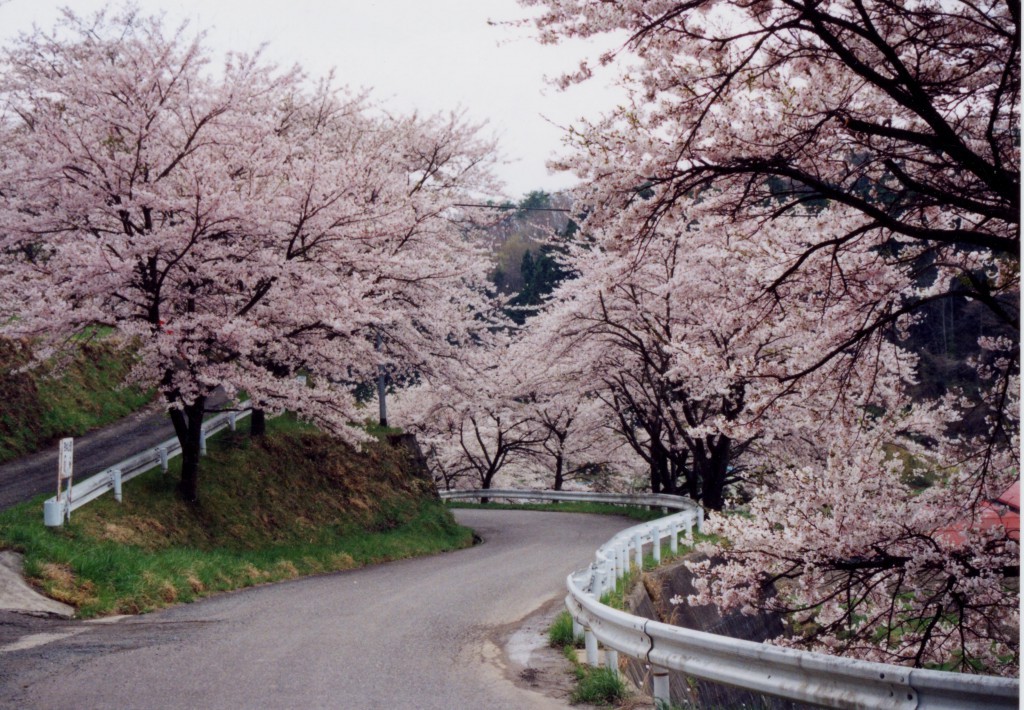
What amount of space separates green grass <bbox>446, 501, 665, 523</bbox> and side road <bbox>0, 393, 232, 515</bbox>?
14.1m

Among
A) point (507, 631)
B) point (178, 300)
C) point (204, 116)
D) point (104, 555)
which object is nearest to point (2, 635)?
point (104, 555)

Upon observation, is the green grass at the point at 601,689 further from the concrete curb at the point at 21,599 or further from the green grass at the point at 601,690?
the concrete curb at the point at 21,599

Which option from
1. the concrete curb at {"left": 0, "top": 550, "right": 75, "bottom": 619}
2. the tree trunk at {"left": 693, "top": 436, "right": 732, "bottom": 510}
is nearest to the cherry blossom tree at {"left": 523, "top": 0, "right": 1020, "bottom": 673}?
the concrete curb at {"left": 0, "top": 550, "right": 75, "bottom": 619}

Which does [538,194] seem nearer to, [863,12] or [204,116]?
[204,116]

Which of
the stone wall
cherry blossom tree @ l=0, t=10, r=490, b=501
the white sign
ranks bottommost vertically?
the stone wall

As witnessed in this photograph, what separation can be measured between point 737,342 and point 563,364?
16.5 metres

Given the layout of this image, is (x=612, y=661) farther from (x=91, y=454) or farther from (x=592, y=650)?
(x=91, y=454)

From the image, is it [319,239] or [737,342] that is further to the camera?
[319,239]

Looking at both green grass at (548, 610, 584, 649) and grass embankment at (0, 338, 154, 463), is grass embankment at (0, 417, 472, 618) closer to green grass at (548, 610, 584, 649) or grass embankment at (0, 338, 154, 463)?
grass embankment at (0, 338, 154, 463)

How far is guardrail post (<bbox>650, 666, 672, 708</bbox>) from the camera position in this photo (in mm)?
5633

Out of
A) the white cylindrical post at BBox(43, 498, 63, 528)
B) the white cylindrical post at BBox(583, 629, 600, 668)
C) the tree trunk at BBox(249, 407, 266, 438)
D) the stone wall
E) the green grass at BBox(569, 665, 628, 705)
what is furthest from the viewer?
the tree trunk at BBox(249, 407, 266, 438)

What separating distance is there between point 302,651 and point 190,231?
8.91 meters

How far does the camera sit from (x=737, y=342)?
917cm

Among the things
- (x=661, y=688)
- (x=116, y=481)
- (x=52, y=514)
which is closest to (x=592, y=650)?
(x=661, y=688)
